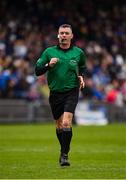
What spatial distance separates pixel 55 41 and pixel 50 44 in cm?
38

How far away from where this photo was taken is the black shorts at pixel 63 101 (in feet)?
46.4

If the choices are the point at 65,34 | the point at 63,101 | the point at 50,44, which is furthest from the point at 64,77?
the point at 50,44

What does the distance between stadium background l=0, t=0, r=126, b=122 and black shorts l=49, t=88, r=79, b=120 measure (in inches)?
571

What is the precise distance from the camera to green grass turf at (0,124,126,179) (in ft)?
41.8

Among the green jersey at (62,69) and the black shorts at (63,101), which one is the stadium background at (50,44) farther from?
the green jersey at (62,69)

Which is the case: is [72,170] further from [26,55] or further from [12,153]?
[26,55]

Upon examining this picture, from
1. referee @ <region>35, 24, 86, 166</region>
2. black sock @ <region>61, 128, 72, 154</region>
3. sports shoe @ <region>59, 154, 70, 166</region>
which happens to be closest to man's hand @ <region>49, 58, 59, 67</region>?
referee @ <region>35, 24, 86, 166</region>

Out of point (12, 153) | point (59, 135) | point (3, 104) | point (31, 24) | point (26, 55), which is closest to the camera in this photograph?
point (59, 135)

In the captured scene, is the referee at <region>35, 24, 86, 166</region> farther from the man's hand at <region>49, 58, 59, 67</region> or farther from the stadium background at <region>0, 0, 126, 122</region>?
the stadium background at <region>0, 0, 126, 122</region>

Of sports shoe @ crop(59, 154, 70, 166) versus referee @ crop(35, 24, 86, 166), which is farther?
referee @ crop(35, 24, 86, 166)

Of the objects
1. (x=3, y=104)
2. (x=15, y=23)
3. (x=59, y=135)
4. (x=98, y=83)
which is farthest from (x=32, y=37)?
(x=59, y=135)

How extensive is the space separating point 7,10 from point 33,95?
21.9 feet

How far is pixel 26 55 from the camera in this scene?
107 ft

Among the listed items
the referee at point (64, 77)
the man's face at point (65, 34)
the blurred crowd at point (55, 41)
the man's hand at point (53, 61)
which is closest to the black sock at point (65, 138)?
the referee at point (64, 77)
